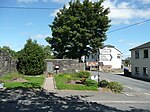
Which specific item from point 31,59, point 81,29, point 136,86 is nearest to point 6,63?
point 31,59

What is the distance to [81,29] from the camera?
50781 millimetres

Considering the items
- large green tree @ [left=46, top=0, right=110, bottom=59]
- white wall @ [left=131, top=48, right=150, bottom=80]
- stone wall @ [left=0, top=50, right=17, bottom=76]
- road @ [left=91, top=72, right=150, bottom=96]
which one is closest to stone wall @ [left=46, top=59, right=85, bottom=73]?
road @ [left=91, top=72, right=150, bottom=96]

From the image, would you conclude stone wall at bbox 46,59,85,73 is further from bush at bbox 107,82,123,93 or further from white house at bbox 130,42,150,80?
bush at bbox 107,82,123,93

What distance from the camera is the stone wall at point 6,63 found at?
25661 millimetres

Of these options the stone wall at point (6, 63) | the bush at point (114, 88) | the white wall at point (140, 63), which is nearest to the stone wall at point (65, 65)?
the stone wall at point (6, 63)

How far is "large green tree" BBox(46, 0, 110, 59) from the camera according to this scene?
51.6m

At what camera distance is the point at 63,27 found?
52.9m

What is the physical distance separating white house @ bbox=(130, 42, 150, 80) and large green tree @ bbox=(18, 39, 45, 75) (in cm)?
1544

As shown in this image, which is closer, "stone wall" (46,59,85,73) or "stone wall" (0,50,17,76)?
"stone wall" (0,50,17,76)

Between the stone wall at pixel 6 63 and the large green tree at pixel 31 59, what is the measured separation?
1.02 m

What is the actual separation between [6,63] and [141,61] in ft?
70.7

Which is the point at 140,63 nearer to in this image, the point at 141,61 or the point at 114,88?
the point at 141,61

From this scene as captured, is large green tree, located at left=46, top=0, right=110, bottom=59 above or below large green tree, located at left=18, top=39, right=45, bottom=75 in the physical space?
above

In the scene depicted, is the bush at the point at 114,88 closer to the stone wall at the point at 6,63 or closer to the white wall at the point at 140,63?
the stone wall at the point at 6,63
